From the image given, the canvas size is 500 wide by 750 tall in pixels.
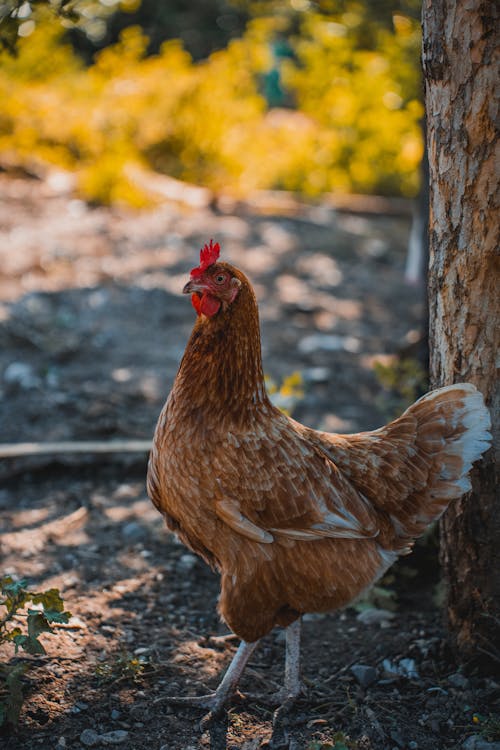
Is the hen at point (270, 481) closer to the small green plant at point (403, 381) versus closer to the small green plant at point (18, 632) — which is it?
the small green plant at point (18, 632)

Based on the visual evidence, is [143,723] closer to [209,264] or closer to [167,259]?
[209,264]

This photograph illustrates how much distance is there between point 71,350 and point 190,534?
3234mm

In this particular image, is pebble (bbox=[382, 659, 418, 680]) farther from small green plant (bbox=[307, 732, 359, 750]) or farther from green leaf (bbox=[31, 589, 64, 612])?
green leaf (bbox=[31, 589, 64, 612])

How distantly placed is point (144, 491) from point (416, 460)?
2.03m

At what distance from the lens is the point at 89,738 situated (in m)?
2.42

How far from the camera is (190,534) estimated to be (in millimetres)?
2727

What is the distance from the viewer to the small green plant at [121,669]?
2.71 meters

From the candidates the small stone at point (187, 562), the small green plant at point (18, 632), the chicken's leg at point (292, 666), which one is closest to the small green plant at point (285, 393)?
the small stone at point (187, 562)

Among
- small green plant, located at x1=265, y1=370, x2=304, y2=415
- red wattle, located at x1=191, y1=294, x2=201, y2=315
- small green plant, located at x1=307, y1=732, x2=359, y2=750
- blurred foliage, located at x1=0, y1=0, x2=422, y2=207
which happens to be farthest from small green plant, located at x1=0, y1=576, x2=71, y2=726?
blurred foliage, located at x1=0, y1=0, x2=422, y2=207

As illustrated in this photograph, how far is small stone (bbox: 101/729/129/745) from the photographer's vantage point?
2432mm

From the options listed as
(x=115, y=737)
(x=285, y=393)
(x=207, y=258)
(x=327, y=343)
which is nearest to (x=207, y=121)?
(x=327, y=343)

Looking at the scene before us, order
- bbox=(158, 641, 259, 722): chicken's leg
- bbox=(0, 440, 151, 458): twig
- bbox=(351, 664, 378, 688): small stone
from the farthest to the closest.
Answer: bbox=(0, 440, 151, 458): twig → bbox=(351, 664, 378, 688): small stone → bbox=(158, 641, 259, 722): chicken's leg

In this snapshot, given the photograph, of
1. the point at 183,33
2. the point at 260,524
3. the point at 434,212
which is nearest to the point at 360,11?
the point at 434,212

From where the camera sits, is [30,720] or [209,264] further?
[209,264]
